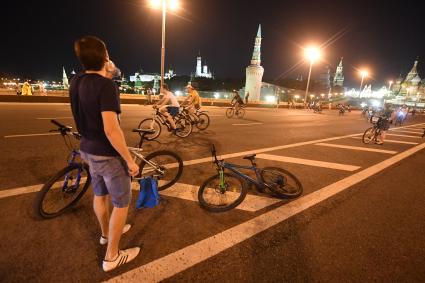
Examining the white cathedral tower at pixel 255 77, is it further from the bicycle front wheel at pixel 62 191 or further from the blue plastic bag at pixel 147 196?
the blue plastic bag at pixel 147 196

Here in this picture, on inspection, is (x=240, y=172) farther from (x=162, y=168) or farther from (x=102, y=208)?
(x=102, y=208)

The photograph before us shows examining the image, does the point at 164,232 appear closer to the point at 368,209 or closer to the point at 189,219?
the point at 189,219

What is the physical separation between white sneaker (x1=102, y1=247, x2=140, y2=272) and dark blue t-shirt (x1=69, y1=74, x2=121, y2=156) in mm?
1183

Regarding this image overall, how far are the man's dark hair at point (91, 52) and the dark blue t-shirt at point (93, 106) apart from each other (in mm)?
102

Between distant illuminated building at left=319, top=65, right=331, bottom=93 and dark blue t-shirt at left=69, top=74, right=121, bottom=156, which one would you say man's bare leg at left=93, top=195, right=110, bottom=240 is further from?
distant illuminated building at left=319, top=65, right=331, bottom=93

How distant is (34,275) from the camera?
8.42 ft

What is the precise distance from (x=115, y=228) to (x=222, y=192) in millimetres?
2112

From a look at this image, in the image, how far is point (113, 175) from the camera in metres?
2.51

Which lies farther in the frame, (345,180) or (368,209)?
(345,180)

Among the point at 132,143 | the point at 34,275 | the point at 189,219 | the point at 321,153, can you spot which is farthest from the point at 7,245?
the point at 321,153

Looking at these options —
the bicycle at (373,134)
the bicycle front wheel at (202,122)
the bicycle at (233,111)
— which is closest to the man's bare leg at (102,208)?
the bicycle front wheel at (202,122)

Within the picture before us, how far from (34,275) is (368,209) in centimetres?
496

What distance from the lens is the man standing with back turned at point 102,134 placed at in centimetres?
223

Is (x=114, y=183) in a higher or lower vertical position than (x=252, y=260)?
higher
